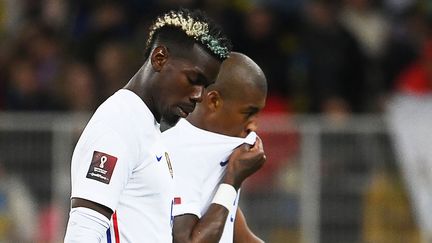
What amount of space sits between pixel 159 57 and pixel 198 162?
92cm

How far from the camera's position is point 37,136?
1197cm

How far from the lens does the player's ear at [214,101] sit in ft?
20.2

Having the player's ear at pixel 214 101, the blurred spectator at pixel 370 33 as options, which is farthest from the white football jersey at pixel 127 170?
the blurred spectator at pixel 370 33

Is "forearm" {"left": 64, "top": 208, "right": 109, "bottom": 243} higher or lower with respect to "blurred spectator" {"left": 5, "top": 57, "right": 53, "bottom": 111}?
lower

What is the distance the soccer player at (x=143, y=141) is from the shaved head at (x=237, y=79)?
771 millimetres

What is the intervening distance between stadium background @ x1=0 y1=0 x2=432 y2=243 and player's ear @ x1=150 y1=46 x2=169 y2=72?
21.2ft

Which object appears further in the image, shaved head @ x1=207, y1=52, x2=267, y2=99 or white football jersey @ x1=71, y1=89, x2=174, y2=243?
shaved head @ x1=207, y1=52, x2=267, y2=99

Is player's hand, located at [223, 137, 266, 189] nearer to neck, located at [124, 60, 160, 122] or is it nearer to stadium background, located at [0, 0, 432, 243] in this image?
neck, located at [124, 60, 160, 122]

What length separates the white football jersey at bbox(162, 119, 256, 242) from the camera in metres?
5.99

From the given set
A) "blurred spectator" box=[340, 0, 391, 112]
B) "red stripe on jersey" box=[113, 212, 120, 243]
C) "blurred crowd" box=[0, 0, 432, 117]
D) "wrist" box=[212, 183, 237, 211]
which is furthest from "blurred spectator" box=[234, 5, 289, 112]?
"red stripe on jersey" box=[113, 212, 120, 243]

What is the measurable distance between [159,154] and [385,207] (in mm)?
6629

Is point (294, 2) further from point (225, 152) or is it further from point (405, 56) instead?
point (225, 152)

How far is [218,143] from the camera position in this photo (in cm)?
612

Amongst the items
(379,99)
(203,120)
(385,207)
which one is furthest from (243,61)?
(379,99)
